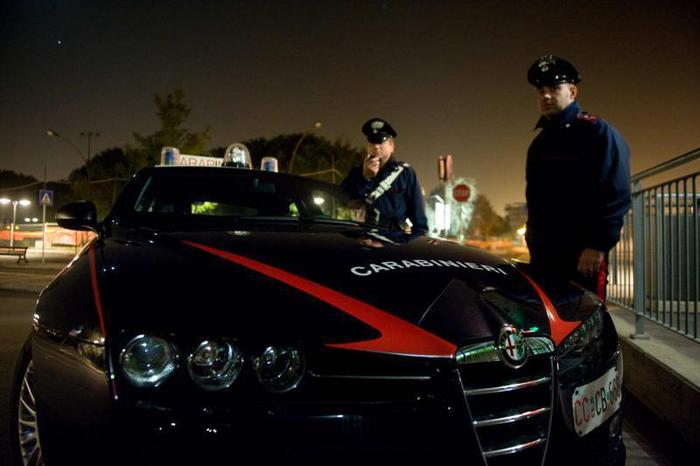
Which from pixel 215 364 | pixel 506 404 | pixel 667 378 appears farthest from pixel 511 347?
pixel 667 378

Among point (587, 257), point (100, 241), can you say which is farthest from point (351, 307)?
point (587, 257)

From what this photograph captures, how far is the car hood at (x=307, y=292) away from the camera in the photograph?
52.6 inches

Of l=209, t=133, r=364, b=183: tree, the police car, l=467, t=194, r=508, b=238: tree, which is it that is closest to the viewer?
the police car

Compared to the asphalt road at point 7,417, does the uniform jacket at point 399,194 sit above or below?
above

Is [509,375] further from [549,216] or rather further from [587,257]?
[549,216]

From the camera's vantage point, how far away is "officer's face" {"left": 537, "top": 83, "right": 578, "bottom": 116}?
3.06m

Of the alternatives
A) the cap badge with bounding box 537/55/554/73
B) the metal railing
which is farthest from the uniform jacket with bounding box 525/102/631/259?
the metal railing

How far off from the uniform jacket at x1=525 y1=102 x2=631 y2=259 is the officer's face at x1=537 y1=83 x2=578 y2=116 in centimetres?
4

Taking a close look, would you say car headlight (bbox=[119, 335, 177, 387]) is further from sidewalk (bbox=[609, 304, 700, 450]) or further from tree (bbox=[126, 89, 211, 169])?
tree (bbox=[126, 89, 211, 169])

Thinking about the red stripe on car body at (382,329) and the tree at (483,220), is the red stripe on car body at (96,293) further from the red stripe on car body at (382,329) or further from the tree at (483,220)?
the tree at (483,220)

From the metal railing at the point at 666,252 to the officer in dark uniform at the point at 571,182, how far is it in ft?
1.97

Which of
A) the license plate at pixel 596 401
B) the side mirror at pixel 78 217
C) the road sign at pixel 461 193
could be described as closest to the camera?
the license plate at pixel 596 401

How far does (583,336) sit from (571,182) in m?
1.54

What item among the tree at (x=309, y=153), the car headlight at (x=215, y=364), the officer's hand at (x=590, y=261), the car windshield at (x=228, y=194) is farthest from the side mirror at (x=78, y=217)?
the tree at (x=309, y=153)
